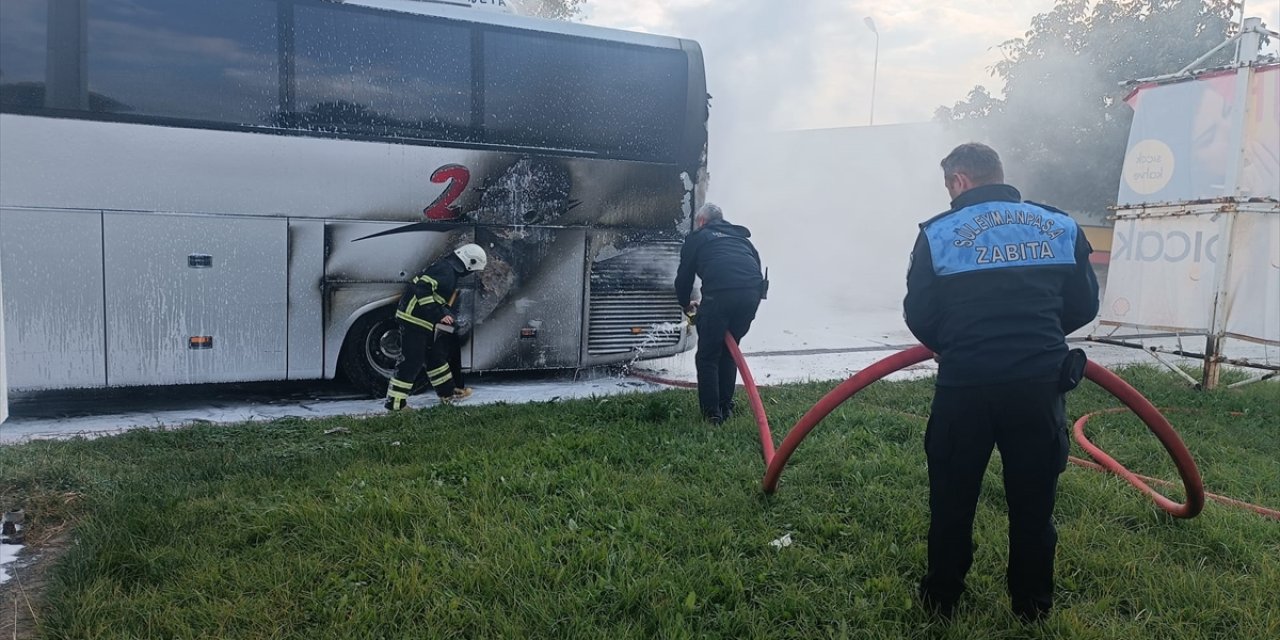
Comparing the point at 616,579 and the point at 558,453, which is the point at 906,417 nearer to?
the point at 558,453

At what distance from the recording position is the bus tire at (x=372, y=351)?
6965 millimetres

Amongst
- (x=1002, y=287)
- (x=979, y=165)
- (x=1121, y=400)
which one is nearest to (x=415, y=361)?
(x=979, y=165)

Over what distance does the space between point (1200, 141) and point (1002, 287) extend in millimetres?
6363

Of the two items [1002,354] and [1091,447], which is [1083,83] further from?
[1002,354]

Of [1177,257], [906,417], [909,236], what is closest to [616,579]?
[906,417]

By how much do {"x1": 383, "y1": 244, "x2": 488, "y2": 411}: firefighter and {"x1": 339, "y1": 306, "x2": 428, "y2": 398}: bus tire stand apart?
0.54m

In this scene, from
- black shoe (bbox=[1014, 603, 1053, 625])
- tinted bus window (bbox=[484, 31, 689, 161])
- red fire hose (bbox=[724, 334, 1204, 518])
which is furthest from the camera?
tinted bus window (bbox=[484, 31, 689, 161])

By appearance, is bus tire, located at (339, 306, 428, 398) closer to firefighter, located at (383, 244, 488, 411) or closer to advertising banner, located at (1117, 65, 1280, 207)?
firefighter, located at (383, 244, 488, 411)

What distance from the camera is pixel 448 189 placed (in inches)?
274

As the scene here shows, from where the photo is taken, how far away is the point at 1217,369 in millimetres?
7738

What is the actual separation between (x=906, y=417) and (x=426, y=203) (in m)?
4.25

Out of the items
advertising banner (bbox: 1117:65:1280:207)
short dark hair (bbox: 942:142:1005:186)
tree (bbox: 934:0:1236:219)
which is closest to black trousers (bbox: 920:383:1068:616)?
short dark hair (bbox: 942:142:1005:186)

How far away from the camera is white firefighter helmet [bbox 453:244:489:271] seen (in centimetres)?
659

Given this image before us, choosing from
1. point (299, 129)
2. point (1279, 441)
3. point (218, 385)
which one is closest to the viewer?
point (1279, 441)
